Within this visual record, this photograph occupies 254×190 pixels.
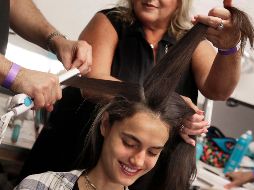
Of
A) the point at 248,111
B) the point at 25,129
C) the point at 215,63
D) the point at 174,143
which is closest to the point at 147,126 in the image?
the point at 174,143

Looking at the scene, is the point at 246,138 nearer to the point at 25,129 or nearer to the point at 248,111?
the point at 248,111

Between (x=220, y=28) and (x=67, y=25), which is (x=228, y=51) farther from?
(x=67, y=25)

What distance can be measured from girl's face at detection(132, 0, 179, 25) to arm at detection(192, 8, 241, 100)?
162 mm

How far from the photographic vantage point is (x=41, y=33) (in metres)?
1.27

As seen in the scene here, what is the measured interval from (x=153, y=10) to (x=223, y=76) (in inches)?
12.4

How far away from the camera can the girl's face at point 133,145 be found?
107 cm

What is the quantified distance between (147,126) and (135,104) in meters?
0.08

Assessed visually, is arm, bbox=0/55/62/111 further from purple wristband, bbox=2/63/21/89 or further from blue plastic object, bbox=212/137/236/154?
blue plastic object, bbox=212/137/236/154

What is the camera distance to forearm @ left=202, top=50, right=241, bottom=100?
47.4 inches

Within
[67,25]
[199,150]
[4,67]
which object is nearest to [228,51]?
[4,67]

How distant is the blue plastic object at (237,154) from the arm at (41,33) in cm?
113

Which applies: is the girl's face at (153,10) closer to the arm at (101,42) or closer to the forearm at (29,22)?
the arm at (101,42)

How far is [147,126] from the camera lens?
1088mm

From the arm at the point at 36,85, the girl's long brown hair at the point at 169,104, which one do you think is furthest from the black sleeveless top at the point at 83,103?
the arm at the point at 36,85
